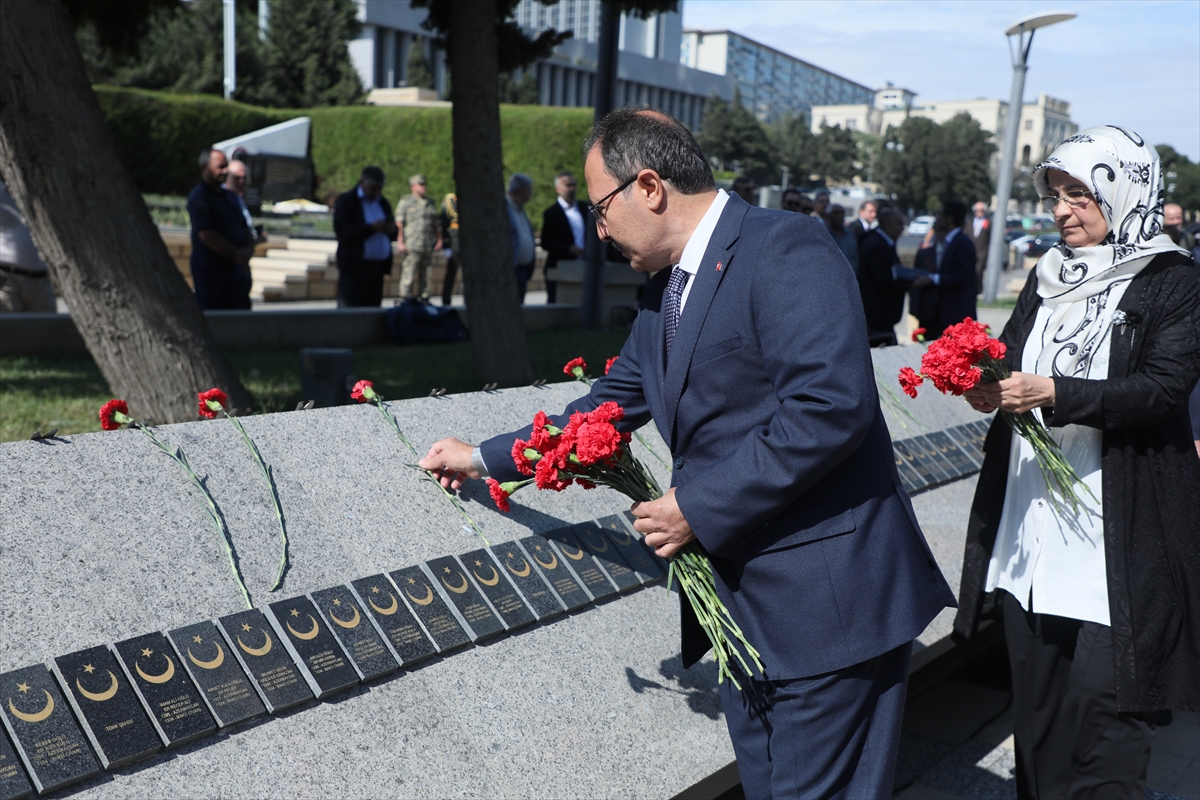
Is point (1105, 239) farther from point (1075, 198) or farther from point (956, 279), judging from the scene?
point (956, 279)

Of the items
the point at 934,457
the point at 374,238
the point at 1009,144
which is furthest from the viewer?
the point at 1009,144

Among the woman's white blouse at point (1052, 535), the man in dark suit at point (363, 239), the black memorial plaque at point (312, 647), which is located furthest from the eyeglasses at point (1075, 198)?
the man in dark suit at point (363, 239)

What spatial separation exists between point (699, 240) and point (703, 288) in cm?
10

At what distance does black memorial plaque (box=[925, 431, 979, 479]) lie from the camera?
509cm

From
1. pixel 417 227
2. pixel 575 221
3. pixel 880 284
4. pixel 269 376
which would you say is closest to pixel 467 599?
pixel 269 376

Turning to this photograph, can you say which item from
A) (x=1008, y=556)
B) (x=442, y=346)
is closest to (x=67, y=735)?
(x=1008, y=556)

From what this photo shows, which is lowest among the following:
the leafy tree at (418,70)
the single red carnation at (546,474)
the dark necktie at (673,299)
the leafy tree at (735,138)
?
the single red carnation at (546,474)

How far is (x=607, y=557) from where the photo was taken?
3307 mm

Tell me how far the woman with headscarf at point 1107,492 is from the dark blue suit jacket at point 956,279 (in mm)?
6074

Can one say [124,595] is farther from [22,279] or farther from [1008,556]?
[22,279]

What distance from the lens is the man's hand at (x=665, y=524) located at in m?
1.99

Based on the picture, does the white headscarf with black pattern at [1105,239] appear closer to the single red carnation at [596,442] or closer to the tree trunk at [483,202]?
the single red carnation at [596,442]

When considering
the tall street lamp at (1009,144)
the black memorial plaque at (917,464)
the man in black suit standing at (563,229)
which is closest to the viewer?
the black memorial plaque at (917,464)

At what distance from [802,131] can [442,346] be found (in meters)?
Result: 72.5
